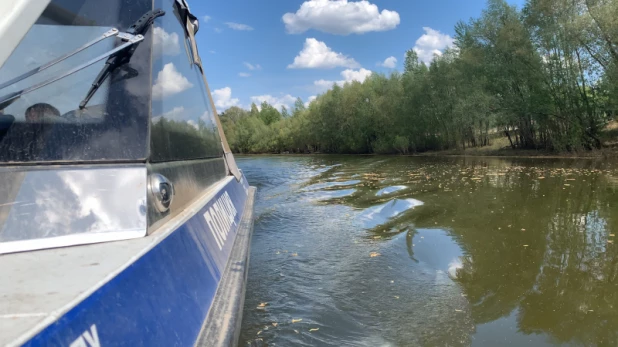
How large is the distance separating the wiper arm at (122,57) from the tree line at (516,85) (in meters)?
22.8

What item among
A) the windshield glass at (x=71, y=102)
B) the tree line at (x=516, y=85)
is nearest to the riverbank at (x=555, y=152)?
the tree line at (x=516, y=85)

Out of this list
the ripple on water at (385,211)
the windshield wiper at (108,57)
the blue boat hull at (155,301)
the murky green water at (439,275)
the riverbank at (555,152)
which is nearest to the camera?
the blue boat hull at (155,301)

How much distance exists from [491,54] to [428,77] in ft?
30.3

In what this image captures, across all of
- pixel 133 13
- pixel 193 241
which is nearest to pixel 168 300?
pixel 193 241

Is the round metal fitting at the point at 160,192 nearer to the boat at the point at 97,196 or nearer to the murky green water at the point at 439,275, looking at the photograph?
the boat at the point at 97,196

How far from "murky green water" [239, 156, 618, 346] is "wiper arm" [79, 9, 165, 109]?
196cm

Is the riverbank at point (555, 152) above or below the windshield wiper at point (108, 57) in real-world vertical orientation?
below

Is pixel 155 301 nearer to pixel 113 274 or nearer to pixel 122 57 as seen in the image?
pixel 113 274

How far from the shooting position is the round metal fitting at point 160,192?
1695 millimetres

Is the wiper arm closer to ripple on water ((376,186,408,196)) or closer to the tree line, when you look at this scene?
ripple on water ((376,186,408,196))

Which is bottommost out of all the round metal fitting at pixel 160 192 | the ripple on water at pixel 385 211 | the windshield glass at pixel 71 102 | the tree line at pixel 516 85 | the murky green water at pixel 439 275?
the murky green water at pixel 439 275

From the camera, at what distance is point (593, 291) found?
3.34 metres

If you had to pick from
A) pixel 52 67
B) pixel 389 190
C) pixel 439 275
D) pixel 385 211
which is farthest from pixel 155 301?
pixel 389 190

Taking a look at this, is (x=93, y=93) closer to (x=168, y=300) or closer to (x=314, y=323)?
(x=168, y=300)
